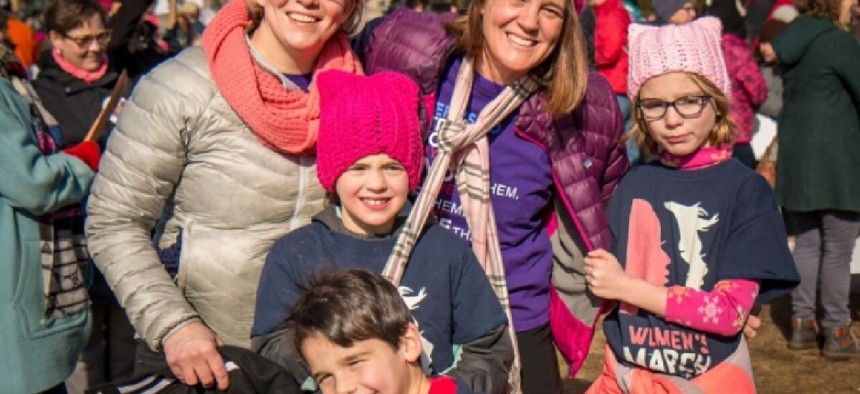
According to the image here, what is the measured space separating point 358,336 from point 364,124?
0.62 m

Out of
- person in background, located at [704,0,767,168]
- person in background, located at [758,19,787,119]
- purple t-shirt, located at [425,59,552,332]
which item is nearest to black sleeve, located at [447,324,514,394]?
purple t-shirt, located at [425,59,552,332]

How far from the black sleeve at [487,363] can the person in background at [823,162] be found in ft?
13.3

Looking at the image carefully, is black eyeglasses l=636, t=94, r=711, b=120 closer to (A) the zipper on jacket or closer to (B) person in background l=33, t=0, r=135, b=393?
(A) the zipper on jacket

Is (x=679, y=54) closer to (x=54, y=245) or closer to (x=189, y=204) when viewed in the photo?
(x=189, y=204)

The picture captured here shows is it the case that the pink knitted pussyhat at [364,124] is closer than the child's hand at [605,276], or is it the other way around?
the pink knitted pussyhat at [364,124]

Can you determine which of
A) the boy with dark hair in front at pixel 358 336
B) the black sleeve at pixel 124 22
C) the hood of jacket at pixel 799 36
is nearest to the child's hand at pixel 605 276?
the boy with dark hair in front at pixel 358 336

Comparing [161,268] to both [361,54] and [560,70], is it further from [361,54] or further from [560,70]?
[560,70]

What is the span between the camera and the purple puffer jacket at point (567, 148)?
3268 millimetres

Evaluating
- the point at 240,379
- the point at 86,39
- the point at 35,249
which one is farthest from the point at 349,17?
the point at 86,39

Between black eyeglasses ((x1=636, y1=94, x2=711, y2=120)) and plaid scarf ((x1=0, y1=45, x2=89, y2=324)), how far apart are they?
210 cm

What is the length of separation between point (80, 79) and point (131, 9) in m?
0.67

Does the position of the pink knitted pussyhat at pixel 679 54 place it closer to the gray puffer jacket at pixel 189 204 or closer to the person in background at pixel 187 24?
the gray puffer jacket at pixel 189 204

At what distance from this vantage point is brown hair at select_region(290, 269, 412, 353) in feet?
7.98

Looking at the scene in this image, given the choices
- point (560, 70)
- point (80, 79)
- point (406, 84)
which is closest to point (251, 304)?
point (406, 84)
